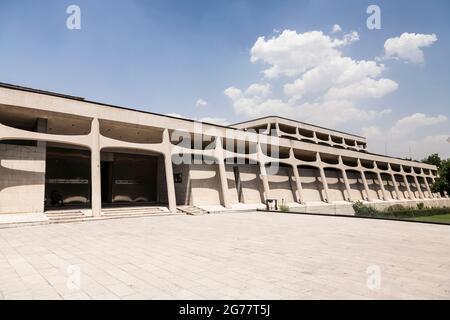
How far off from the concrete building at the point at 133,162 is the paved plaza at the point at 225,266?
878 centimetres

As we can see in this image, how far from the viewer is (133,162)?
27438 mm

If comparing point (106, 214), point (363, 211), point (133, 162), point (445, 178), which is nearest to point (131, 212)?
point (106, 214)

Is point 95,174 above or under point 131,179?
under

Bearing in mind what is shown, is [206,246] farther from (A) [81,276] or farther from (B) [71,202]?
(B) [71,202]

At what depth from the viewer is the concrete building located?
690 inches

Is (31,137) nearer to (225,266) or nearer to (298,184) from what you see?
(225,266)

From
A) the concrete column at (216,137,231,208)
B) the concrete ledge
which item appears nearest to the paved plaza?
the concrete ledge

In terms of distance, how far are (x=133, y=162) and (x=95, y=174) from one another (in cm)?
Result: 931

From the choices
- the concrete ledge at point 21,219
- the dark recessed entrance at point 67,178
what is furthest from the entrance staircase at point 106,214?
the dark recessed entrance at point 67,178

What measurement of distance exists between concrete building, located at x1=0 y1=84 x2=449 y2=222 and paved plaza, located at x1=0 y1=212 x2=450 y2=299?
8780 millimetres

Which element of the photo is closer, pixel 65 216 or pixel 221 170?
pixel 65 216

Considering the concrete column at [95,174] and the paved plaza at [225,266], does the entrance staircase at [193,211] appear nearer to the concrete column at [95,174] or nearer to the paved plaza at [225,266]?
the concrete column at [95,174]
